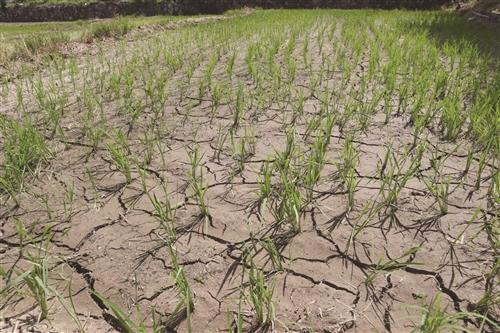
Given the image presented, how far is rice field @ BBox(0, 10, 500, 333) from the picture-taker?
1.23m

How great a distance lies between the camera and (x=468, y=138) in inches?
88.8

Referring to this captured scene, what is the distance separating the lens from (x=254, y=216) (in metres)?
1.69

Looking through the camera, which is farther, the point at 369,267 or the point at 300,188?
the point at 300,188

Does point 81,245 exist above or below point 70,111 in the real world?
below

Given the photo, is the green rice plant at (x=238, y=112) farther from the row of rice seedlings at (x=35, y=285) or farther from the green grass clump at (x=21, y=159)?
the row of rice seedlings at (x=35, y=285)

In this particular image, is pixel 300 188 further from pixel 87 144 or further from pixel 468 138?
pixel 87 144

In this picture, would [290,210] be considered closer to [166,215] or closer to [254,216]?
[254,216]

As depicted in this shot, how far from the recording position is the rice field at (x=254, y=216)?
1231 millimetres

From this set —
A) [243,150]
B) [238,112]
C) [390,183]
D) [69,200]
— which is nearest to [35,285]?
[69,200]

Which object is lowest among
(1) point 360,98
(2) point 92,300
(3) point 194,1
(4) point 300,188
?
(2) point 92,300

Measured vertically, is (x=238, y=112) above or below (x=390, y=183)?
above

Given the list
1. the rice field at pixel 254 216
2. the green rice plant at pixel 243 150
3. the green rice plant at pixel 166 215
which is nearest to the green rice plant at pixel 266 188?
the rice field at pixel 254 216

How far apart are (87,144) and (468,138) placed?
239cm

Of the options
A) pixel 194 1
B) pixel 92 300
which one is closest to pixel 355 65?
pixel 92 300
